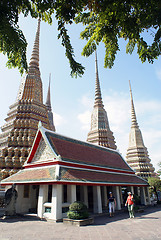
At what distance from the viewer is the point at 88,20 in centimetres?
755

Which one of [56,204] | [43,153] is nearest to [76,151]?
[43,153]

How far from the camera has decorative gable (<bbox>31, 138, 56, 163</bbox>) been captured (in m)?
13.8

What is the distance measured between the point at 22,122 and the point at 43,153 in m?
10.1

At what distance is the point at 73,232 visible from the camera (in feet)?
25.2

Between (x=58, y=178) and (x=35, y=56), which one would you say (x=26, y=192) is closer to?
(x=58, y=178)

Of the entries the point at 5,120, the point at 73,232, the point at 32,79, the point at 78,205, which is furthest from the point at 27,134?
the point at 73,232

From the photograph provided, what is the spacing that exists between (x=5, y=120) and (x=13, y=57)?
69.2 feet

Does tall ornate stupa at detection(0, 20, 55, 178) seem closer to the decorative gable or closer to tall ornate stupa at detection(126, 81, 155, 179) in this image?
the decorative gable

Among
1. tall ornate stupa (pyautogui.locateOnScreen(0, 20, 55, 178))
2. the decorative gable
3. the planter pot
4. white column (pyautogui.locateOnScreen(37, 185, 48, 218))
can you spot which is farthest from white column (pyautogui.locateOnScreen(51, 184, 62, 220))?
tall ornate stupa (pyautogui.locateOnScreen(0, 20, 55, 178))

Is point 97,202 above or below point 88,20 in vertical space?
below

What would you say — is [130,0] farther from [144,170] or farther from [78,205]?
[144,170]

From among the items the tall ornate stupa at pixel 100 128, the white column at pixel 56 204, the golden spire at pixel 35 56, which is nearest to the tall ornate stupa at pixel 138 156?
the tall ornate stupa at pixel 100 128

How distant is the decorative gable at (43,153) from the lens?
13.8 metres

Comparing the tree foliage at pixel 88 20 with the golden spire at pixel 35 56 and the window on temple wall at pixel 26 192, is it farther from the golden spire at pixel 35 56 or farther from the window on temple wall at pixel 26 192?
the golden spire at pixel 35 56
